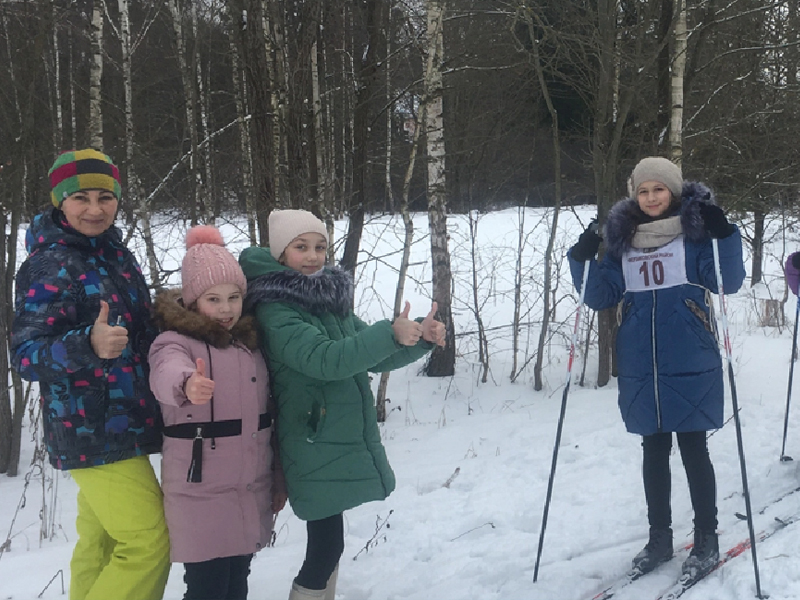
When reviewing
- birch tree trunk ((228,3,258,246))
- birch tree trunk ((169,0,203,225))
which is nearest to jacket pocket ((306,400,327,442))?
birch tree trunk ((228,3,258,246))

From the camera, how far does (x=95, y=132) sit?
18.4 ft

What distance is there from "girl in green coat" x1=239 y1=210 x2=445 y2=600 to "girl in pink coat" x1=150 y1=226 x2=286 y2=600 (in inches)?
3.5

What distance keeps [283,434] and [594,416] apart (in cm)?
395

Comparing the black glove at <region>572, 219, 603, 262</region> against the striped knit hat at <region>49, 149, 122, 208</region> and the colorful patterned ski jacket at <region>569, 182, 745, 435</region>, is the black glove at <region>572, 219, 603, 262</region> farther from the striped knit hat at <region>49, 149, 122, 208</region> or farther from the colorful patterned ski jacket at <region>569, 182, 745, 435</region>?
the striped knit hat at <region>49, 149, 122, 208</region>

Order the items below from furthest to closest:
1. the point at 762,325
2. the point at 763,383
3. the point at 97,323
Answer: the point at 762,325 < the point at 763,383 < the point at 97,323

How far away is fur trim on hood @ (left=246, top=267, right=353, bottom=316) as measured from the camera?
89.4 inches

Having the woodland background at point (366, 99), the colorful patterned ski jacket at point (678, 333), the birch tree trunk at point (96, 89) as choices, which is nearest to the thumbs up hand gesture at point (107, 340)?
the colorful patterned ski jacket at point (678, 333)

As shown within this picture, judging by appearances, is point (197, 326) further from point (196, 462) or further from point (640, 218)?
point (640, 218)

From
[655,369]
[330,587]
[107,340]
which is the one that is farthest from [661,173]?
[107,340]

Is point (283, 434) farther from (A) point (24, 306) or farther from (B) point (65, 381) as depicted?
(A) point (24, 306)

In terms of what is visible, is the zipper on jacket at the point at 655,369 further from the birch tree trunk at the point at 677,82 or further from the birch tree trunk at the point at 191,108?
the birch tree trunk at the point at 191,108

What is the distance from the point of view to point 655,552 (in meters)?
2.91

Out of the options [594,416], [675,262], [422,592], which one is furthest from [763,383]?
[422,592]

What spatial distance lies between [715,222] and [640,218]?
0.35 m
